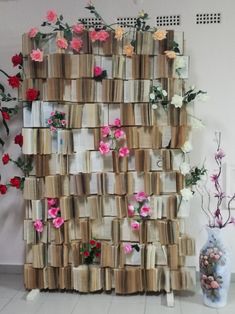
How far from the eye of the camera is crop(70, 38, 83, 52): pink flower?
2.93m

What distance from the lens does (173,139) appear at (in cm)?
295

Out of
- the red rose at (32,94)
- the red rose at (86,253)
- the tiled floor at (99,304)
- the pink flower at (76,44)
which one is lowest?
the tiled floor at (99,304)

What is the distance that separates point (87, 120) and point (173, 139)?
0.69 m

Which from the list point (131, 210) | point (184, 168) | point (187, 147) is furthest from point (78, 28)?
point (131, 210)

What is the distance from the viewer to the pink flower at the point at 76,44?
2.93 m

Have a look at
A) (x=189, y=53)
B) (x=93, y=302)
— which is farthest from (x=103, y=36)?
(x=93, y=302)

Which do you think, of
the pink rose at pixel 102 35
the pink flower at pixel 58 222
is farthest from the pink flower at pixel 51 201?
the pink rose at pixel 102 35

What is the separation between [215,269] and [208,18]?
81.5 inches

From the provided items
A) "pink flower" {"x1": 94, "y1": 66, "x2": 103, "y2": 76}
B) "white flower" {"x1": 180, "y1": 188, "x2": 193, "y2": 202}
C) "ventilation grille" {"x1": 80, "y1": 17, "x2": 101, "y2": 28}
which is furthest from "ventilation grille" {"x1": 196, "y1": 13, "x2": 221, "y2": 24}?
"white flower" {"x1": 180, "y1": 188, "x2": 193, "y2": 202}

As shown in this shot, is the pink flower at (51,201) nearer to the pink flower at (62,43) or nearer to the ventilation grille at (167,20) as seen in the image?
the pink flower at (62,43)

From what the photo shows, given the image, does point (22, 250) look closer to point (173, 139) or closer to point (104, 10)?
point (173, 139)

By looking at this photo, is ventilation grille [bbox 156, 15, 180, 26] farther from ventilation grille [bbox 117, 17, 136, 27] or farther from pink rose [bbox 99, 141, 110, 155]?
pink rose [bbox 99, 141, 110, 155]

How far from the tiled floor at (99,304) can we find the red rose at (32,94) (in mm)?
1616

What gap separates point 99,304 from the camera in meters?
2.95
